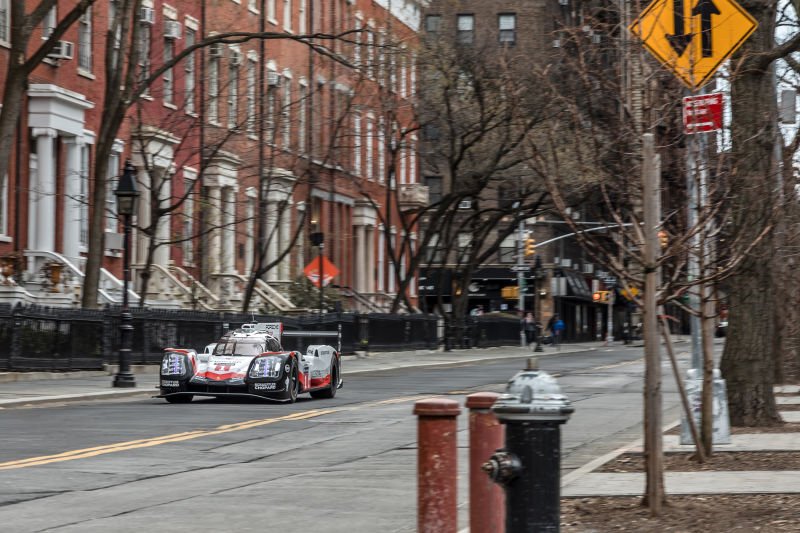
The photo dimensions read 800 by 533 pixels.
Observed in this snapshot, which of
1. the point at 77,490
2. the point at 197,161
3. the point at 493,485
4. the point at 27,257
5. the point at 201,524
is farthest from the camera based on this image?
the point at 197,161

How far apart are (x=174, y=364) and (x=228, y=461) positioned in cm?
883

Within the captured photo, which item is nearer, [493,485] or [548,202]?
[493,485]

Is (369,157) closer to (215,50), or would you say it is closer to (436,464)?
(215,50)

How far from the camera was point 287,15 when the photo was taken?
194ft

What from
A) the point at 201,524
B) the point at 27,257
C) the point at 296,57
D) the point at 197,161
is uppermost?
the point at 296,57

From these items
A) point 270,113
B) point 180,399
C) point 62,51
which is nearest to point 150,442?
point 180,399

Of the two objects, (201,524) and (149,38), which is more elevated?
(149,38)

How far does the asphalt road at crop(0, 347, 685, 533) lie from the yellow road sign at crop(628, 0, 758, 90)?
3970mm

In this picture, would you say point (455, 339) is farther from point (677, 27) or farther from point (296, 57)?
point (677, 27)

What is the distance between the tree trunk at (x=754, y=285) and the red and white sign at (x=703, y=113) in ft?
13.5

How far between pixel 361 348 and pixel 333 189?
33.0 feet

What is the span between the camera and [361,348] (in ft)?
174

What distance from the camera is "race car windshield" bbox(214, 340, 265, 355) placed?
24672 mm

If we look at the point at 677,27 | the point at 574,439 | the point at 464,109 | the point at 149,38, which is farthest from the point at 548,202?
the point at 677,27
